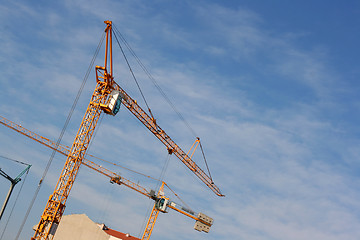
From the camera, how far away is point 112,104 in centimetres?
8400

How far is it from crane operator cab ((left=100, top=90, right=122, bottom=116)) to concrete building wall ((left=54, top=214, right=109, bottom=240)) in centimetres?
3966

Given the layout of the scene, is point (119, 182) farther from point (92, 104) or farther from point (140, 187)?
point (92, 104)

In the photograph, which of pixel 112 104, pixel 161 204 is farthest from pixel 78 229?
pixel 112 104

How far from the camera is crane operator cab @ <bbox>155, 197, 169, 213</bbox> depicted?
11744 cm

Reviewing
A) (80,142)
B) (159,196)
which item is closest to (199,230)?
(159,196)

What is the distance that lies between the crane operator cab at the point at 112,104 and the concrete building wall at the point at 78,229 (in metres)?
39.7

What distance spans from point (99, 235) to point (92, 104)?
42524 mm

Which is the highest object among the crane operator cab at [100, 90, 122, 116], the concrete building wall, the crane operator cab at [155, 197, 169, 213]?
the crane operator cab at [100, 90, 122, 116]

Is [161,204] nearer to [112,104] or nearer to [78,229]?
[78,229]

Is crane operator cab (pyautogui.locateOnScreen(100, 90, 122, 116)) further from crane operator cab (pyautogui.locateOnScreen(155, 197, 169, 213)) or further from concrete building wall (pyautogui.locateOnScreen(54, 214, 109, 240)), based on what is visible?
crane operator cab (pyautogui.locateOnScreen(155, 197, 169, 213))

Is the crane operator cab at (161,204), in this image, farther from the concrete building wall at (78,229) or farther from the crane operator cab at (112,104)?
the crane operator cab at (112,104)

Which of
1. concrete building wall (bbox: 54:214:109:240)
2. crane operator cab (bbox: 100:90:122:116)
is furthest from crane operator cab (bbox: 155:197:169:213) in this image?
crane operator cab (bbox: 100:90:122:116)

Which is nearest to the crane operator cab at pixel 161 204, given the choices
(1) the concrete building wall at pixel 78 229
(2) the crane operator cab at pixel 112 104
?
(1) the concrete building wall at pixel 78 229

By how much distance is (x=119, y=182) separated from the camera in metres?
116
